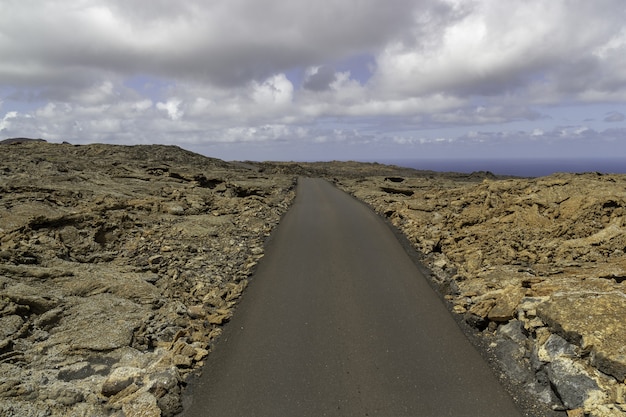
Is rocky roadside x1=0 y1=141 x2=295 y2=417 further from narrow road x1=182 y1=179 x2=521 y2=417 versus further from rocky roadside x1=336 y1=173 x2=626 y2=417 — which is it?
rocky roadside x1=336 y1=173 x2=626 y2=417

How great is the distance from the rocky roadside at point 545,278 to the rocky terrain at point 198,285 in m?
0.03

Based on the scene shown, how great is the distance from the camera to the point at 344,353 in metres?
8.06

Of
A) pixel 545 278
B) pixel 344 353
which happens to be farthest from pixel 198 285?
pixel 545 278

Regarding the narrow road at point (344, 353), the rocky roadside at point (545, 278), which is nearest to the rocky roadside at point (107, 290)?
the narrow road at point (344, 353)

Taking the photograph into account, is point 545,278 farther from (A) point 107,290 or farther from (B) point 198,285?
(A) point 107,290

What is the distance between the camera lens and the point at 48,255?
1080 cm

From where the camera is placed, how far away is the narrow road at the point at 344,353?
6.61 m

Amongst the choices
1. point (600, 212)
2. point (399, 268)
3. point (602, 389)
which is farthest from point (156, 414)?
point (600, 212)

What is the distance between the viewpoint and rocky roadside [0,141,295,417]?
6.53 meters

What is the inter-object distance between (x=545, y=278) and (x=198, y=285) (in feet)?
31.6

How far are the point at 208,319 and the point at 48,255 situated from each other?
533 centimetres

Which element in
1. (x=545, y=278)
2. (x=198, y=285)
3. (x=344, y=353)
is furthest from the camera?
(x=198, y=285)

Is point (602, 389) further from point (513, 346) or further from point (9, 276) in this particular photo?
point (9, 276)

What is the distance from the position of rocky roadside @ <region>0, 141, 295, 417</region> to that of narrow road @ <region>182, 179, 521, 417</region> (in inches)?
28.3
